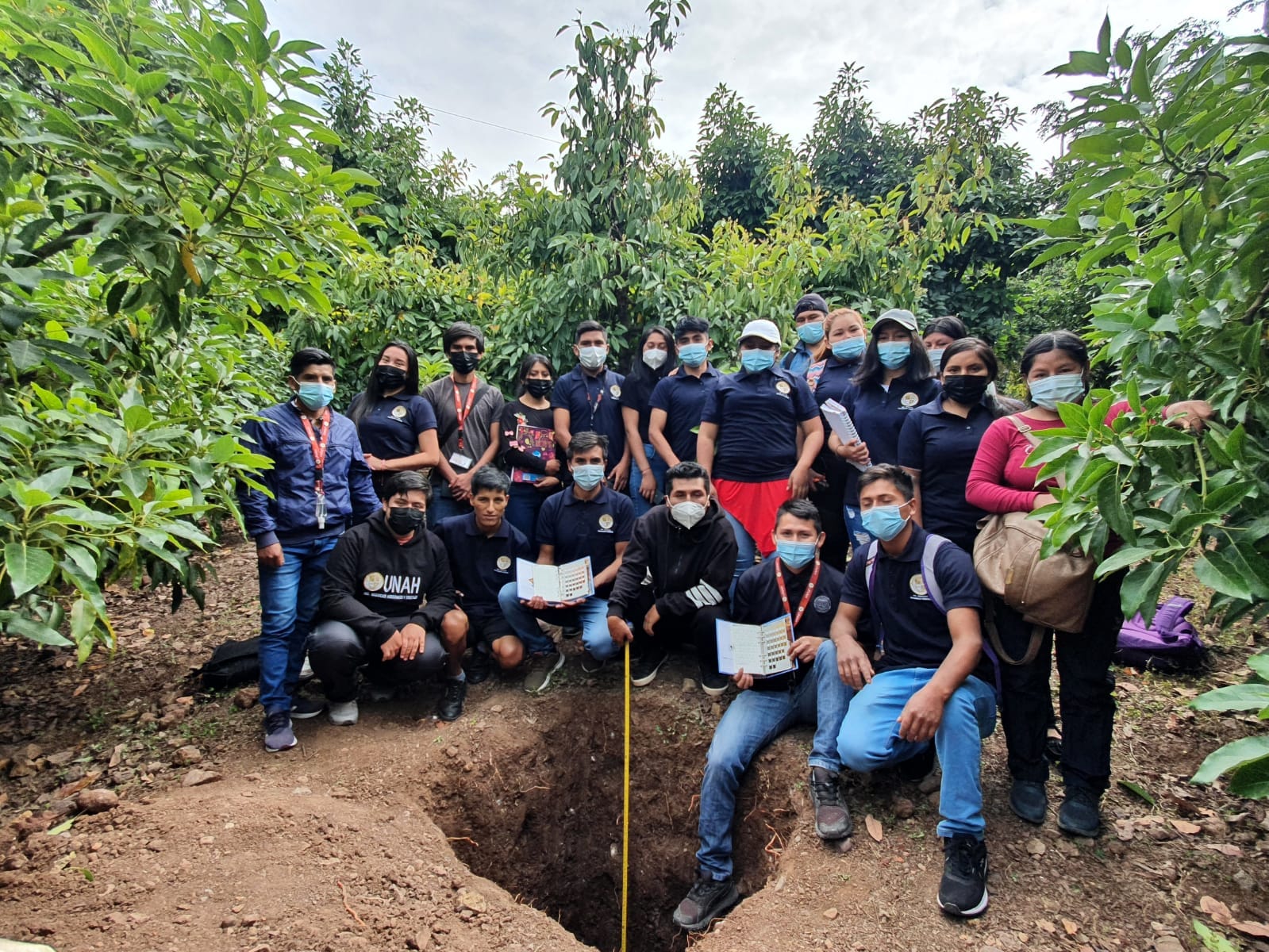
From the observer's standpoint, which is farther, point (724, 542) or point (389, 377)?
point (389, 377)

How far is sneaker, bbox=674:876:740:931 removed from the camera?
315cm

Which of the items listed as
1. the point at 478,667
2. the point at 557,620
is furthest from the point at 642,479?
the point at 478,667

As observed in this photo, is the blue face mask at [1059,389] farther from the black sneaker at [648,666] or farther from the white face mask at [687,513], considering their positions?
the black sneaker at [648,666]

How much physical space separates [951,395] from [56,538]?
11.4 feet

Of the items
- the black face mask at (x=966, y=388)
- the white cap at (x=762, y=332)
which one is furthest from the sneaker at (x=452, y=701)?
the black face mask at (x=966, y=388)

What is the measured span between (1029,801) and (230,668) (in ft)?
14.4

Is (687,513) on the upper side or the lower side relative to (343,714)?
upper

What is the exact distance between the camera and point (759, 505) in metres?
4.17

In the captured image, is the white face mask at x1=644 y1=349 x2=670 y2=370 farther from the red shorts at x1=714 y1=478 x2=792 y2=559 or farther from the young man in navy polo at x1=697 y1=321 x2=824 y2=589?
the red shorts at x1=714 y1=478 x2=792 y2=559

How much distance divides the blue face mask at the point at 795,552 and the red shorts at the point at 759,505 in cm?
60

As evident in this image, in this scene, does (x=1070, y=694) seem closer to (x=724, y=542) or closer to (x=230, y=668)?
(x=724, y=542)

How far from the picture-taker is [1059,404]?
2.02 metres

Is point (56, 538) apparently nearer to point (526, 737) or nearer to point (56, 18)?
point (56, 18)

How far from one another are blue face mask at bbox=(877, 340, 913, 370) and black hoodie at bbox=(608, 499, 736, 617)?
4.09 feet
